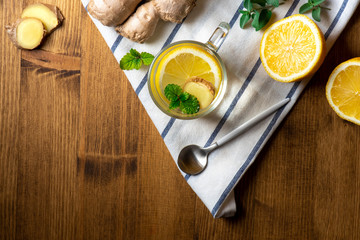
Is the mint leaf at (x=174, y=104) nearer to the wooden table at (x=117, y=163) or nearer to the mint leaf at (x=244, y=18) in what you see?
the wooden table at (x=117, y=163)

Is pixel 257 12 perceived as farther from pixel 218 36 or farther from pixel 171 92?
pixel 171 92

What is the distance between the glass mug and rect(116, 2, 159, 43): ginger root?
89 mm

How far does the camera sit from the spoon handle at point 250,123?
1.08 m

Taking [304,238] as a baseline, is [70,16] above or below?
above

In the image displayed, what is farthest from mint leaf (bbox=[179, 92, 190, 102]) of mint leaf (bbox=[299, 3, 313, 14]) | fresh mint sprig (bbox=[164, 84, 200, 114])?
mint leaf (bbox=[299, 3, 313, 14])

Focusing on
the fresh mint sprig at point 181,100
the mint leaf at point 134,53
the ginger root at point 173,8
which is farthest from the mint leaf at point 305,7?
the mint leaf at point 134,53

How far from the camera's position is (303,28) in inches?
38.7

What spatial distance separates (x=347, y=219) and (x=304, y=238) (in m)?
0.17

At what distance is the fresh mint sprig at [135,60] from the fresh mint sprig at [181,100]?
0.13 m

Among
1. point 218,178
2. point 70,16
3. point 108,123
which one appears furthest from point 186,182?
point 70,16

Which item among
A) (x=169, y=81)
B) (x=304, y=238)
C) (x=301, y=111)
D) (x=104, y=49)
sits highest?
(x=104, y=49)

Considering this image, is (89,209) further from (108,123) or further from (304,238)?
(304,238)

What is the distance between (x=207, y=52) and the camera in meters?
1.04

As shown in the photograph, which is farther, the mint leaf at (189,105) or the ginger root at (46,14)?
the ginger root at (46,14)
